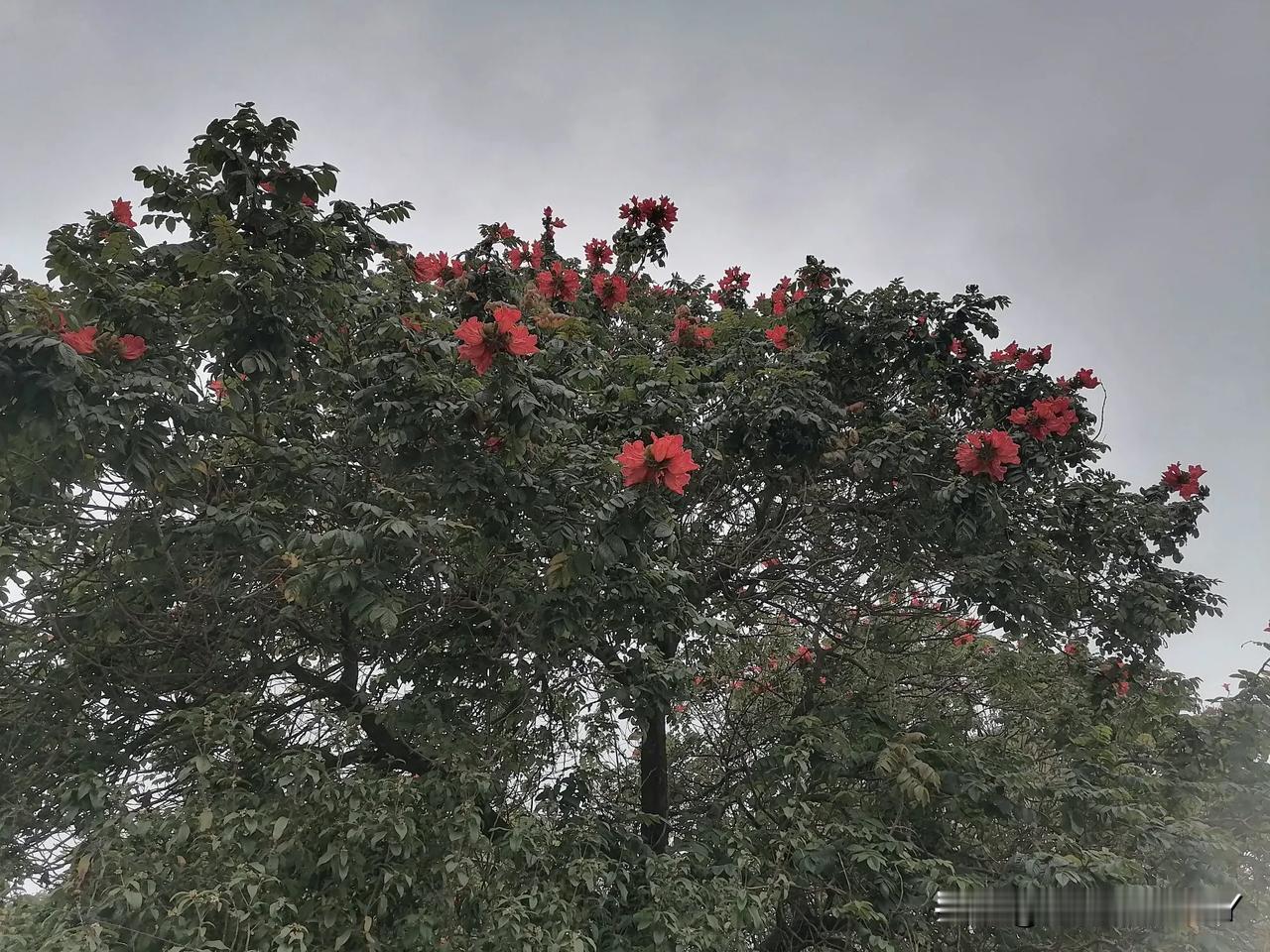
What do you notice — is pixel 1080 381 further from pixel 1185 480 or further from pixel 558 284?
pixel 558 284

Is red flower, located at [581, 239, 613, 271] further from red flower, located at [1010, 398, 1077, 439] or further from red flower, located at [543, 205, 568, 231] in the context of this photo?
red flower, located at [1010, 398, 1077, 439]

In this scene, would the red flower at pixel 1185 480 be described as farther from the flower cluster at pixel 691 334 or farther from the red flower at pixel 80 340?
the red flower at pixel 80 340

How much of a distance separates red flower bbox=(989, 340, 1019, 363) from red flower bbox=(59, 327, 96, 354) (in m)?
3.92

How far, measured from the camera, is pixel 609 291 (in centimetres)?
393

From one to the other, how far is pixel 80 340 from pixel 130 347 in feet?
0.76

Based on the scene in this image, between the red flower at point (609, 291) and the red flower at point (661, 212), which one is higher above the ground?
the red flower at point (661, 212)

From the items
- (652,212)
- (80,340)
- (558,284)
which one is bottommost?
(80,340)

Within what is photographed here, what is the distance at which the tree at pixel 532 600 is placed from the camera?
7.76ft

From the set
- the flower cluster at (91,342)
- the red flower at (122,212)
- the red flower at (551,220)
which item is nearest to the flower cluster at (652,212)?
the red flower at (551,220)

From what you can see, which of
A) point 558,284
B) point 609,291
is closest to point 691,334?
point 609,291

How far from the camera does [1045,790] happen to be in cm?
353

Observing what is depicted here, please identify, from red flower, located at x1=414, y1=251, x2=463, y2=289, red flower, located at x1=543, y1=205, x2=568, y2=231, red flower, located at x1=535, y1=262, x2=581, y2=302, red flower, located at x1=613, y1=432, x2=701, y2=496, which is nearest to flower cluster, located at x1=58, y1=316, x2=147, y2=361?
red flower, located at x1=414, y1=251, x2=463, y2=289

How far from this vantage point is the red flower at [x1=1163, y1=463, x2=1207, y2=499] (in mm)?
4023

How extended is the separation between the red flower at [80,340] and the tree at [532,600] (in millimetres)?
11
